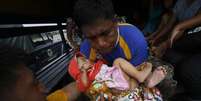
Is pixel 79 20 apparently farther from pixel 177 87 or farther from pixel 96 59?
pixel 177 87

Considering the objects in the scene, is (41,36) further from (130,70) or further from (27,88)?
(27,88)

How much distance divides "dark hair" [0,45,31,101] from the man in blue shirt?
0.45m

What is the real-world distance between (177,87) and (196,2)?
493mm

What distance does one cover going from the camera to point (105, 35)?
153 cm

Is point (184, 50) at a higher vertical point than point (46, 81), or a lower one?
higher

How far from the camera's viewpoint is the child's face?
1.63 metres

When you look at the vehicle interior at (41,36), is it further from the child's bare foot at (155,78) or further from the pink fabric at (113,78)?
the child's bare foot at (155,78)

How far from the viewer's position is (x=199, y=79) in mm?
1809

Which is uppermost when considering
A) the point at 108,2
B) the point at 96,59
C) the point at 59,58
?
the point at 108,2

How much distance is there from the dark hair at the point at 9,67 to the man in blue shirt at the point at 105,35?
45 centimetres

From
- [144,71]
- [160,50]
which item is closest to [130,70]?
[144,71]

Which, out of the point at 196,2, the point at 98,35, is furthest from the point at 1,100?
the point at 196,2

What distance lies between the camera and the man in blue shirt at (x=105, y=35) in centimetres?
152

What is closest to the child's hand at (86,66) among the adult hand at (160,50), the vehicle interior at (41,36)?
the vehicle interior at (41,36)
